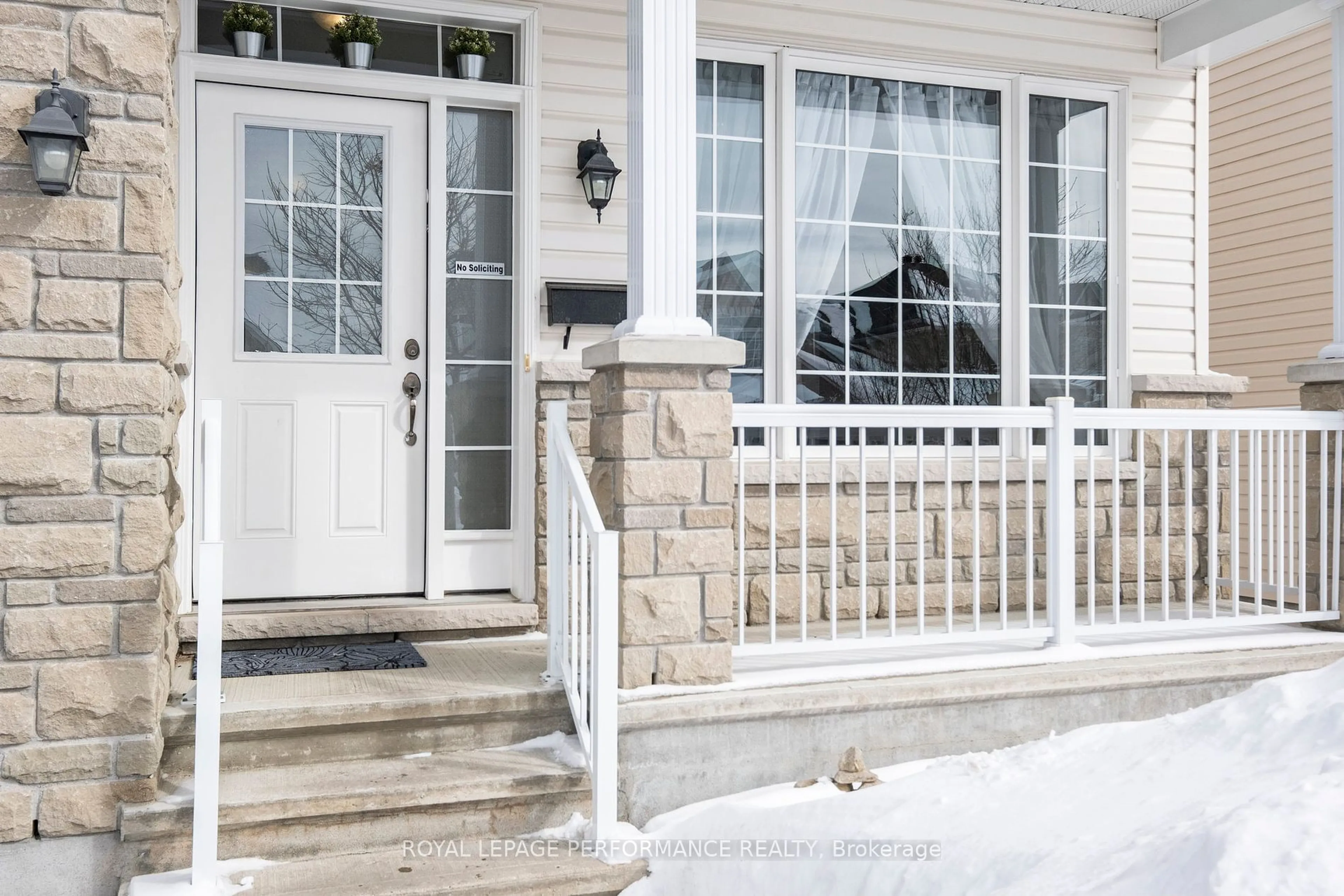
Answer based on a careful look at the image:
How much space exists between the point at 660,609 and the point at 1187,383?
3.31 metres

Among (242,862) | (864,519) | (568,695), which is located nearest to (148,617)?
(242,862)

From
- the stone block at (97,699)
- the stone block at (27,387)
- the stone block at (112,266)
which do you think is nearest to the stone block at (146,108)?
the stone block at (112,266)

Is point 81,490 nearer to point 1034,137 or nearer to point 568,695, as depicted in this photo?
point 568,695

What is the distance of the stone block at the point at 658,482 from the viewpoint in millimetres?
3268

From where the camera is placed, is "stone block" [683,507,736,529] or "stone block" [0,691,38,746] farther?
"stone block" [683,507,736,529]

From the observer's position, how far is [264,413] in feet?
13.8

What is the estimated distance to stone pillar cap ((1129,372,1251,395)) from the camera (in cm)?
522

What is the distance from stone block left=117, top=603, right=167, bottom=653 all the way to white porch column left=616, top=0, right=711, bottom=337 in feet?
5.05

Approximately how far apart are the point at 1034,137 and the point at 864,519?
2.66m

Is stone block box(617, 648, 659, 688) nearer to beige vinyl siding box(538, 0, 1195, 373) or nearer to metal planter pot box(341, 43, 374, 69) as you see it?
beige vinyl siding box(538, 0, 1195, 373)

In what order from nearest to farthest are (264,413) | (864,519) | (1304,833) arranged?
(1304,833) < (864,519) < (264,413)

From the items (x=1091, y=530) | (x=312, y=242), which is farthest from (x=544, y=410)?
(x=1091, y=530)

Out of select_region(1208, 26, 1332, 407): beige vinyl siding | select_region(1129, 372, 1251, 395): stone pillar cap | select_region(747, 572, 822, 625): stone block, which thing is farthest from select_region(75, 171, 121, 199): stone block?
select_region(1208, 26, 1332, 407): beige vinyl siding

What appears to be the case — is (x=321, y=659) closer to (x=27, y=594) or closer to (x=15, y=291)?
(x=27, y=594)
